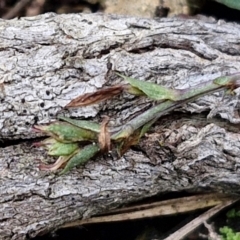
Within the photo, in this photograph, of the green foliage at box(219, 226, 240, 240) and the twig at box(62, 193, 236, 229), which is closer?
the green foliage at box(219, 226, 240, 240)

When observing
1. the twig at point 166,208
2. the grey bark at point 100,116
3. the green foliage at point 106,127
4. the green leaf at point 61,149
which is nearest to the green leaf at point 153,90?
the green foliage at point 106,127

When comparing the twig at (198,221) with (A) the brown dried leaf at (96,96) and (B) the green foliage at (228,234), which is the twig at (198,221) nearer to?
(B) the green foliage at (228,234)

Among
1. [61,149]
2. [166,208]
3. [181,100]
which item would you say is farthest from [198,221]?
[61,149]

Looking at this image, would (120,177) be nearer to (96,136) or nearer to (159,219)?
(96,136)

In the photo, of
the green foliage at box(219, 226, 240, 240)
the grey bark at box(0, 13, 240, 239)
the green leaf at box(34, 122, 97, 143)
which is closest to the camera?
the green leaf at box(34, 122, 97, 143)

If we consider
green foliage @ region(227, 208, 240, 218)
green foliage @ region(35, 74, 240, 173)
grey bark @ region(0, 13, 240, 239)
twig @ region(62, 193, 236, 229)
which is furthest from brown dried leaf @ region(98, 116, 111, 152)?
green foliage @ region(227, 208, 240, 218)

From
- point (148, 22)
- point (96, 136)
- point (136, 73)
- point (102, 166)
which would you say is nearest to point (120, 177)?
point (102, 166)

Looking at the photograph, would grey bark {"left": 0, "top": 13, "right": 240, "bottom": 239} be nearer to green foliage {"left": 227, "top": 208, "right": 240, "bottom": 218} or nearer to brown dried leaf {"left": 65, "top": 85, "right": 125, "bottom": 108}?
brown dried leaf {"left": 65, "top": 85, "right": 125, "bottom": 108}

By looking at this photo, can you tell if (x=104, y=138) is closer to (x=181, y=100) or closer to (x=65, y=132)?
(x=65, y=132)
